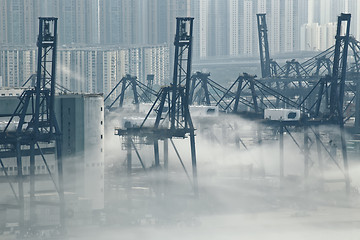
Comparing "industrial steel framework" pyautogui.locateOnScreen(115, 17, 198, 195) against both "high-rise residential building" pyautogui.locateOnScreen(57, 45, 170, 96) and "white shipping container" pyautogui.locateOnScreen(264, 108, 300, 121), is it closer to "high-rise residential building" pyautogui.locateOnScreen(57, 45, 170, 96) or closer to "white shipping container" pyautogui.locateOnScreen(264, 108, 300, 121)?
"white shipping container" pyautogui.locateOnScreen(264, 108, 300, 121)

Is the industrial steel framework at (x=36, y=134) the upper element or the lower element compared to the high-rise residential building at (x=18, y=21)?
lower

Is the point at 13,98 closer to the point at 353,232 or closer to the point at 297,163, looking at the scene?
the point at 353,232

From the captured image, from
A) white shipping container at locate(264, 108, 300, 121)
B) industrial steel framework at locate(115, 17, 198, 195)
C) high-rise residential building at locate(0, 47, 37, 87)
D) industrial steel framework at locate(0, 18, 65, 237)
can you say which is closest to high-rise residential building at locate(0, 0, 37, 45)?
high-rise residential building at locate(0, 47, 37, 87)

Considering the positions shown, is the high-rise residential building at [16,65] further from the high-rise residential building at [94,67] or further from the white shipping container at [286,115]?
the white shipping container at [286,115]

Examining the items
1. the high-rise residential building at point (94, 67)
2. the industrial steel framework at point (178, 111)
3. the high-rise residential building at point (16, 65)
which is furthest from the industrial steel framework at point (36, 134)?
the high-rise residential building at point (94, 67)

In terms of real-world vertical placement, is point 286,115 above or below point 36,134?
below

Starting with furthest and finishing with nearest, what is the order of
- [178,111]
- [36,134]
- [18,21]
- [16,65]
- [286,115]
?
[18,21]
[16,65]
[286,115]
[178,111]
[36,134]

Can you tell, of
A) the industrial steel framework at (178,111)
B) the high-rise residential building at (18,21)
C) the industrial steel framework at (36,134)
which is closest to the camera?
the industrial steel framework at (36,134)

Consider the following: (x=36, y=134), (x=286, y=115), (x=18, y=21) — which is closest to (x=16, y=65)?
(x=18, y=21)

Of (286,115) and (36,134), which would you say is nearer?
(36,134)

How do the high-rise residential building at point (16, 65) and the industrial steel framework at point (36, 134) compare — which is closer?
the industrial steel framework at point (36, 134)

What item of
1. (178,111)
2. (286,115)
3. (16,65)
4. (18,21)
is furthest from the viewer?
(18,21)

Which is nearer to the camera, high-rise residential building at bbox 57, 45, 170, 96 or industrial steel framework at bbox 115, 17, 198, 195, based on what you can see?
industrial steel framework at bbox 115, 17, 198, 195

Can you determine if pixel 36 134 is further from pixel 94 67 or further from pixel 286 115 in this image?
A: pixel 94 67
